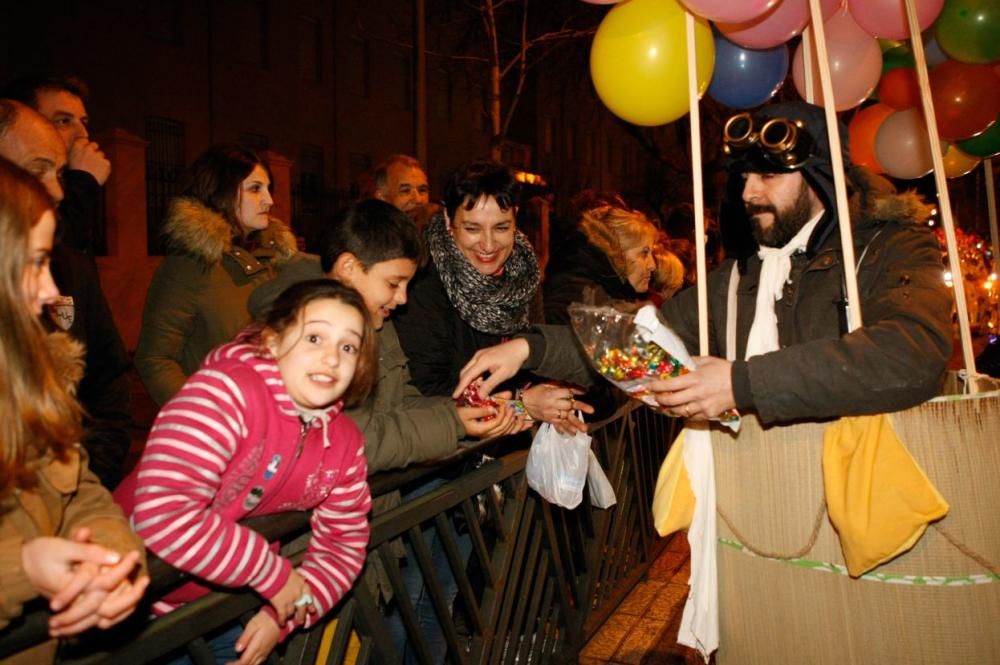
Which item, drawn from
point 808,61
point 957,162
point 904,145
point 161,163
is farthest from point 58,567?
point 161,163

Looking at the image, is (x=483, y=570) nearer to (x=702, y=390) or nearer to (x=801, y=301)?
(x=702, y=390)

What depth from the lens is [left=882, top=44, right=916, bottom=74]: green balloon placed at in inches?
167

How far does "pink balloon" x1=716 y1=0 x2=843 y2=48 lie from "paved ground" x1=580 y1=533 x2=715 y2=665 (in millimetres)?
2840

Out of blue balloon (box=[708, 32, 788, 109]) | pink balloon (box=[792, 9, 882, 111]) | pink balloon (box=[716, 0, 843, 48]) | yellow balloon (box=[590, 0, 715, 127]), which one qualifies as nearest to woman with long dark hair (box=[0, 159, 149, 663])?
yellow balloon (box=[590, 0, 715, 127])

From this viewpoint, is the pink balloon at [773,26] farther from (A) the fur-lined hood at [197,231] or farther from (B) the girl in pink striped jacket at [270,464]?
(A) the fur-lined hood at [197,231]

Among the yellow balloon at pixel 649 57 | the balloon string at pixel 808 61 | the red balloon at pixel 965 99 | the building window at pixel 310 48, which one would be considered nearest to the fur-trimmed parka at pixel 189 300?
the yellow balloon at pixel 649 57

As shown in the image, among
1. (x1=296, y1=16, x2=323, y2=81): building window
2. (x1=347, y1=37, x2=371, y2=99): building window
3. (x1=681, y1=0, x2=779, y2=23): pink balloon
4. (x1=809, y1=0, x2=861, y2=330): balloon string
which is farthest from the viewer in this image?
(x1=347, y1=37, x2=371, y2=99): building window

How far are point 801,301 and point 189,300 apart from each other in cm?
264

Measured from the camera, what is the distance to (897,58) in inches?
170

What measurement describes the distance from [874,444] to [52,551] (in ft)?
6.44

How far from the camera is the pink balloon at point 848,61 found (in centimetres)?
343

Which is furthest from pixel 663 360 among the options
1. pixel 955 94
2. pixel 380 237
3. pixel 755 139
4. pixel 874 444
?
pixel 955 94

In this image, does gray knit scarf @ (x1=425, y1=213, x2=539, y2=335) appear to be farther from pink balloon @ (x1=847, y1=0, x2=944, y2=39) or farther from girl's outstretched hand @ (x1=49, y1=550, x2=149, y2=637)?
girl's outstretched hand @ (x1=49, y1=550, x2=149, y2=637)

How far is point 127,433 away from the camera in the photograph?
10.1 feet
